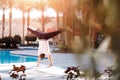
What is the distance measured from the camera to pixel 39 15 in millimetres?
32719

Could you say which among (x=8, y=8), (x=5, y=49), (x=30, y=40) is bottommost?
(x=5, y=49)

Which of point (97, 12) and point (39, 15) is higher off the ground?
point (39, 15)

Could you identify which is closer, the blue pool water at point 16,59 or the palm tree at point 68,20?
the palm tree at point 68,20

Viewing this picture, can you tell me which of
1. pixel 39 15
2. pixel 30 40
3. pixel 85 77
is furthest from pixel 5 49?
pixel 85 77

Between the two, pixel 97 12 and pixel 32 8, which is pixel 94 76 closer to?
pixel 97 12

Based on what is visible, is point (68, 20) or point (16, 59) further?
point (16, 59)

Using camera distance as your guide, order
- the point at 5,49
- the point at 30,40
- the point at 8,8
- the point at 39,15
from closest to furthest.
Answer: the point at 5,49 < the point at 30,40 < the point at 8,8 < the point at 39,15

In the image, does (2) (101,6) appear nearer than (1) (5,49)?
Yes

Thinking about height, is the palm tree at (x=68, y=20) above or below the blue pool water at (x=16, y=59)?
below

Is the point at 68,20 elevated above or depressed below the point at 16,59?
below

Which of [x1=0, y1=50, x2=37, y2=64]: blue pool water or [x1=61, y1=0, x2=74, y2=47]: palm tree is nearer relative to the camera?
[x1=61, y1=0, x2=74, y2=47]: palm tree

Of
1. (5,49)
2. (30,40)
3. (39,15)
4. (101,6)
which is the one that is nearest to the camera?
(101,6)

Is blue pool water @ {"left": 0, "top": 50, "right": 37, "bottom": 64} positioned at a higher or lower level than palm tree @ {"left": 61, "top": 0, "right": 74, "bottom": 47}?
higher

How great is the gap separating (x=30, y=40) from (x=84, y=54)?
2511cm
